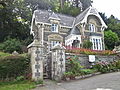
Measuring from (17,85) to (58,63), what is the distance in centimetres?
337

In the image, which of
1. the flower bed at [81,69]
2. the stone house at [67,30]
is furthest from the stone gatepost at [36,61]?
the stone house at [67,30]

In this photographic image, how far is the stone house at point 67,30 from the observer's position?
2122 centimetres

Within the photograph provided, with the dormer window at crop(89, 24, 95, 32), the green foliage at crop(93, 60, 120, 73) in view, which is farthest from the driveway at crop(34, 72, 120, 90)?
the dormer window at crop(89, 24, 95, 32)

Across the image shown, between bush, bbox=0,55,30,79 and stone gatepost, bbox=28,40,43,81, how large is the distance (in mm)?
598

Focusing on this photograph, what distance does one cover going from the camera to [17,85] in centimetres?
856

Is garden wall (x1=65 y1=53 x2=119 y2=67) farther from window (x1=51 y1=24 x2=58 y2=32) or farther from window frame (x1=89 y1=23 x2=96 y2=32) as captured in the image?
window (x1=51 y1=24 x2=58 y2=32)

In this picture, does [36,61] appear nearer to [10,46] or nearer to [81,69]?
[81,69]

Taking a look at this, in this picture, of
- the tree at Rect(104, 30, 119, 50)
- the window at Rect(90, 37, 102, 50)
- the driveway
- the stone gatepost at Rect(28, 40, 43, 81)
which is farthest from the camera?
the tree at Rect(104, 30, 119, 50)

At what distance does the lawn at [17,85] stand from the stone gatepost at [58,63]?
6.99 ft

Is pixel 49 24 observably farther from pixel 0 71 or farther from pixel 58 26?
pixel 0 71

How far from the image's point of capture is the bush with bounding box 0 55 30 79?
9.31m

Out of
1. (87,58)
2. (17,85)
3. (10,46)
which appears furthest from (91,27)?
(17,85)

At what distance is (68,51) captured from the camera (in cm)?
1304

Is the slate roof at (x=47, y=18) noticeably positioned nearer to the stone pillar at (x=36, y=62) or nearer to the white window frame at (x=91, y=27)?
the white window frame at (x=91, y=27)
